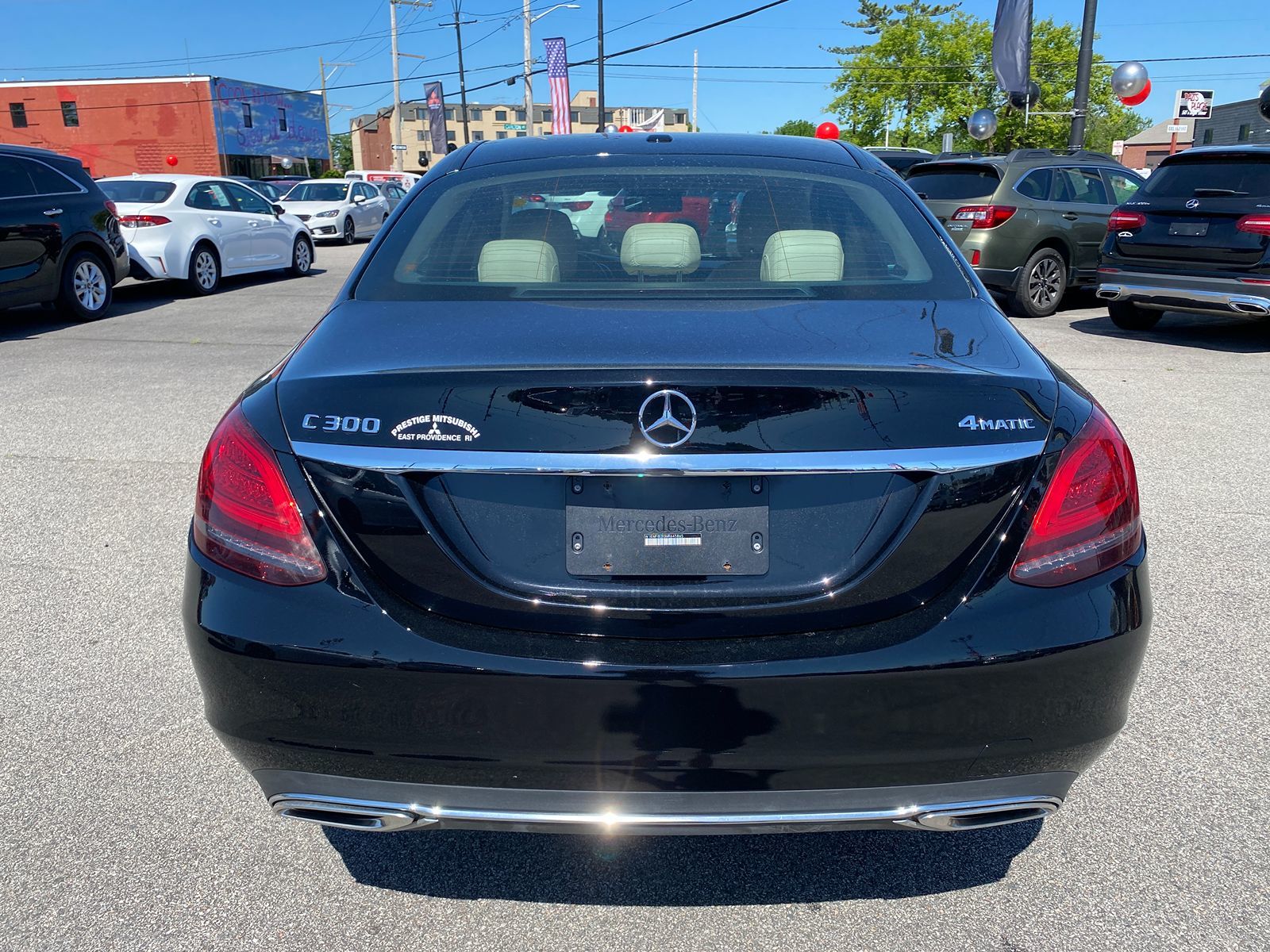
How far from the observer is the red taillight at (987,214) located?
1128 centimetres

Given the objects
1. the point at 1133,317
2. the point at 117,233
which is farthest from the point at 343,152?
the point at 1133,317

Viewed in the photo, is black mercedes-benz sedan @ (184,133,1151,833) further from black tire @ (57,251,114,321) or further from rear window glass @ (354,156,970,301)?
black tire @ (57,251,114,321)

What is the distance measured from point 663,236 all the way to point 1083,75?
17574 mm

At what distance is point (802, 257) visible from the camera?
2.62 meters

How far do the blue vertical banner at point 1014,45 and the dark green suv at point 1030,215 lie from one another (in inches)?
307

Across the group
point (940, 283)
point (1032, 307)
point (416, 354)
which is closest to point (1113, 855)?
point (940, 283)

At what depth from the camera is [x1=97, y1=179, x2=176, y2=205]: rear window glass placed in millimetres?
13695

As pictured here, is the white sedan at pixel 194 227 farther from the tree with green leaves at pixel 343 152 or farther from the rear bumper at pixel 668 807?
the tree with green leaves at pixel 343 152

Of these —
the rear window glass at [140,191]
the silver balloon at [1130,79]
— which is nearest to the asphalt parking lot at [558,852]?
the rear window glass at [140,191]

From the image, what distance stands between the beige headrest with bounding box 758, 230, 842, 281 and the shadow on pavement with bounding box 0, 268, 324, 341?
10040mm

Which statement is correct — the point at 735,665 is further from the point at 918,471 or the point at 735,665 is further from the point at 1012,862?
the point at 1012,862

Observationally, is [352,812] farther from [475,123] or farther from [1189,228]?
[475,123]

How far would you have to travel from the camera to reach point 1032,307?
1182 centimetres

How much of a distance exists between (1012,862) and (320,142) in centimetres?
7597
